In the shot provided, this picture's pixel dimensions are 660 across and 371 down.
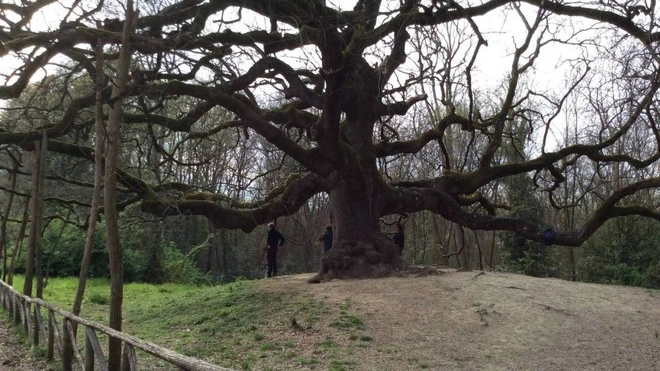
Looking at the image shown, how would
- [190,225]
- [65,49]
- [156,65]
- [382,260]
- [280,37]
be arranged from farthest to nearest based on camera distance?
[190,225], [382,260], [280,37], [156,65], [65,49]

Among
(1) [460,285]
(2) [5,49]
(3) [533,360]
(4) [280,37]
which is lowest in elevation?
(3) [533,360]

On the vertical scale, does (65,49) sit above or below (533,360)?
above

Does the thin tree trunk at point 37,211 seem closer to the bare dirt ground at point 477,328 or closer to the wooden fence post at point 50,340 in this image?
the bare dirt ground at point 477,328

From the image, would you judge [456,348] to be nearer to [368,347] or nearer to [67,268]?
[368,347]

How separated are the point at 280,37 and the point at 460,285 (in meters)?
6.10

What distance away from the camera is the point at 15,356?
32.2ft

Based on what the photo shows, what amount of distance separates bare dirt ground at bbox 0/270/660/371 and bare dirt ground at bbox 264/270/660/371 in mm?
16

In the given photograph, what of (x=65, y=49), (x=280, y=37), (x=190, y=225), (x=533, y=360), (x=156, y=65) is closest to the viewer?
(x=533, y=360)

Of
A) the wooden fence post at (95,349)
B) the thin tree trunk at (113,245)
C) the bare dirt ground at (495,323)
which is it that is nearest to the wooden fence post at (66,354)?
the wooden fence post at (95,349)

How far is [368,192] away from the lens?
14383 mm

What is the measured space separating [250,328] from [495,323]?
13.1 feet

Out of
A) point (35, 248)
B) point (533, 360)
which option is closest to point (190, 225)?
point (35, 248)

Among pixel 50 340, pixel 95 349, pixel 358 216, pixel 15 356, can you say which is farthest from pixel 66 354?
pixel 358 216

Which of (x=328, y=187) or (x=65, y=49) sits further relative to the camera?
(x=328, y=187)
